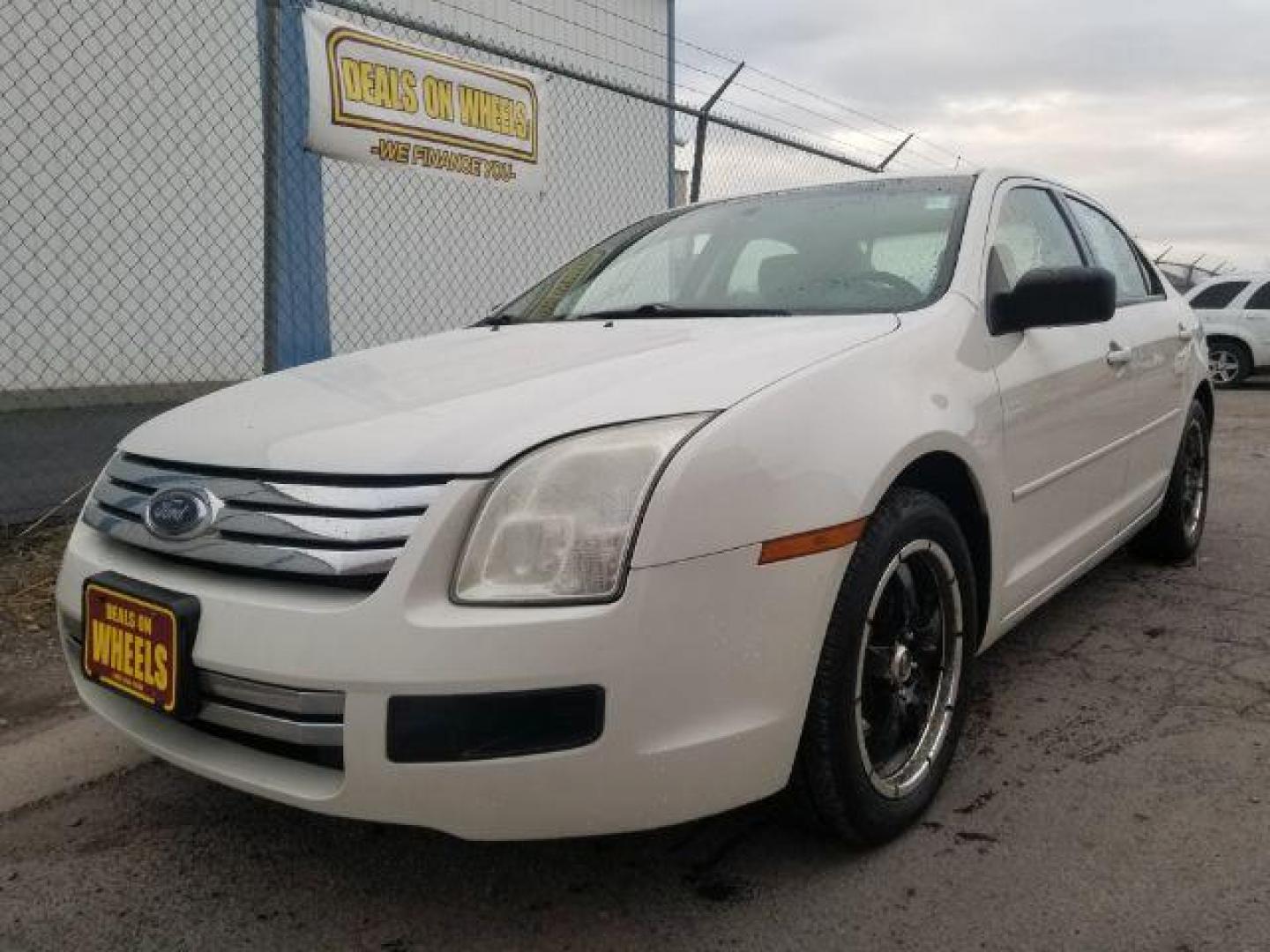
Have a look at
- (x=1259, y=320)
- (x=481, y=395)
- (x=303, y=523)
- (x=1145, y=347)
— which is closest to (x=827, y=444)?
(x=481, y=395)

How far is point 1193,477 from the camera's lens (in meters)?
4.32

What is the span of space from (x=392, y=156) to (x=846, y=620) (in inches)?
133

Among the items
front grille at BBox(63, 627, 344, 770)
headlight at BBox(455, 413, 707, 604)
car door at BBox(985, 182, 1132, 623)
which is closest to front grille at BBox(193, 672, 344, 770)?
front grille at BBox(63, 627, 344, 770)

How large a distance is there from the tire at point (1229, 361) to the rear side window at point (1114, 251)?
1035cm

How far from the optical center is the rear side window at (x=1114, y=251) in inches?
142

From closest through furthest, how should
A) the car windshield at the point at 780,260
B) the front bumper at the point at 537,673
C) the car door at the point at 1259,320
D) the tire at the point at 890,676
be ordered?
the front bumper at the point at 537,673
the tire at the point at 890,676
the car windshield at the point at 780,260
the car door at the point at 1259,320

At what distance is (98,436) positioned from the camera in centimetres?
514

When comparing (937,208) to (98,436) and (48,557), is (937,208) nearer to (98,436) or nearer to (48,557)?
(48,557)

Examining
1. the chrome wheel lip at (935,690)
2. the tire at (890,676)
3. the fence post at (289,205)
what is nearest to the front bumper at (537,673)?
the tire at (890,676)

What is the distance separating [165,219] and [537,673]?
686 cm

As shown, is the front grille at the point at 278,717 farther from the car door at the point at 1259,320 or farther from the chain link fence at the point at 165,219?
the car door at the point at 1259,320

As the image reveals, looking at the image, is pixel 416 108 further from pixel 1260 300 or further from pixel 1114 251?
pixel 1260 300

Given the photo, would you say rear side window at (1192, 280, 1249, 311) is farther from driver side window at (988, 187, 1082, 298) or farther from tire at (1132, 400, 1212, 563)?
driver side window at (988, 187, 1082, 298)

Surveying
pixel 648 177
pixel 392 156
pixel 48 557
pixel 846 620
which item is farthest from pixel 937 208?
pixel 648 177
